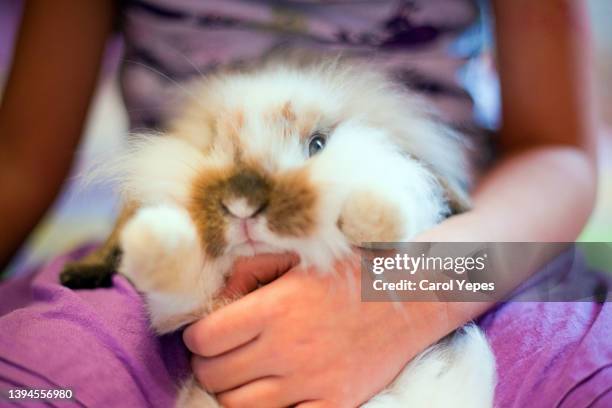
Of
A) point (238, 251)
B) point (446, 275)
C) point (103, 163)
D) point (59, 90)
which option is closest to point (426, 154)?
point (446, 275)

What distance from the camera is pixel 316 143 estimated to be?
0.58 meters

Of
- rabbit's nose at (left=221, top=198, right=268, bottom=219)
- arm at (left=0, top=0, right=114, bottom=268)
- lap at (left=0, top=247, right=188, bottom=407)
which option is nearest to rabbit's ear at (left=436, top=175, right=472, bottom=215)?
rabbit's nose at (left=221, top=198, right=268, bottom=219)

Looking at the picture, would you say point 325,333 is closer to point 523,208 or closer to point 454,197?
point 454,197

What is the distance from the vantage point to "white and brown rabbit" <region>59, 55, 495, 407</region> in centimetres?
51

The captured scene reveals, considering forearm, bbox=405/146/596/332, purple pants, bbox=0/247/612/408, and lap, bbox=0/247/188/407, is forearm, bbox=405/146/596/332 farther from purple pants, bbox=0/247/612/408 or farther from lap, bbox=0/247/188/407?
lap, bbox=0/247/188/407

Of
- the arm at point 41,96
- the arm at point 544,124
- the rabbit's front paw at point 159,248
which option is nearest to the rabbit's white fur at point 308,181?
the rabbit's front paw at point 159,248

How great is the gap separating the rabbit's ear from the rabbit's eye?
149 mm

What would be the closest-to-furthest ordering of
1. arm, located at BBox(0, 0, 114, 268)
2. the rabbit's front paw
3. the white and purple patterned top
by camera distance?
the rabbit's front paw < the white and purple patterned top < arm, located at BBox(0, 0, 114, 268)

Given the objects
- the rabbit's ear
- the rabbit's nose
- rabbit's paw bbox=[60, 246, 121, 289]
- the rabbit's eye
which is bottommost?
rabbit's paw bbox=[60, 246, 121, 289]

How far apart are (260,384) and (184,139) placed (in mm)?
285

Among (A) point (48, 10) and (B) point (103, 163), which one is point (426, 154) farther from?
(A) point (48, 10)

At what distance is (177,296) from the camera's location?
0.54 metres

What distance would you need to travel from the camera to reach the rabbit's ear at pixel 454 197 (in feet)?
2.06

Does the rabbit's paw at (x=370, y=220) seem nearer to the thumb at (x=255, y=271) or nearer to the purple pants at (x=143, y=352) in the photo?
the thumb at (x=255, y=271)
